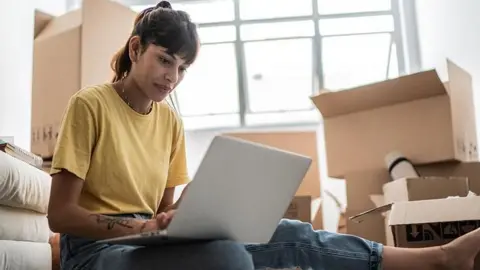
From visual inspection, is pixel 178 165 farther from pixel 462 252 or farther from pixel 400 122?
pixel 400 122

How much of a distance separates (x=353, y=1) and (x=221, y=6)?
697 mm

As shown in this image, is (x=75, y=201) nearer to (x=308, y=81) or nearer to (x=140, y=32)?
(x=140, y=32)

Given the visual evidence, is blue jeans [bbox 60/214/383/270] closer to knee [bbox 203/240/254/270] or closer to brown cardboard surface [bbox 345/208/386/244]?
knee [bbox 203/240/254/270]

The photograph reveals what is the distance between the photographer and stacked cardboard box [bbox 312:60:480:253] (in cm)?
182

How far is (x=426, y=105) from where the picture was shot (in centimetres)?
188

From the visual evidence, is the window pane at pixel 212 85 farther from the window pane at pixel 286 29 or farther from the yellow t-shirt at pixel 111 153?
the yellow t-shirt at pixel 111 153

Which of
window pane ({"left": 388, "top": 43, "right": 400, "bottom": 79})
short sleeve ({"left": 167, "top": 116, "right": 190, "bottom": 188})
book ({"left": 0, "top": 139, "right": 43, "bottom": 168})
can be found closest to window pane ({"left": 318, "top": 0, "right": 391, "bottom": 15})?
window pane ({"left": 388, "top": 43, "right": 400, "bottom": 79})

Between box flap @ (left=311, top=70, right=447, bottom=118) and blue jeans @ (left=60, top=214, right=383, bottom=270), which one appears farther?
box flap @ (left=311, top=70, right=447, bottom=118)

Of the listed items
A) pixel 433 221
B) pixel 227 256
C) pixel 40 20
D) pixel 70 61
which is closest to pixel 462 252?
pixel 433 221

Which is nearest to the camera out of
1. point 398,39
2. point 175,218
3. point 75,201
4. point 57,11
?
point 175,218

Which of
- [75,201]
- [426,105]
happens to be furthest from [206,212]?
[426,105]

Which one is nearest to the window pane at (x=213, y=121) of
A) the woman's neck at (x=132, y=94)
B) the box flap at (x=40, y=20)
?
the box flap at (x=40, y=20)

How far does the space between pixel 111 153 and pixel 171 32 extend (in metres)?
0.24

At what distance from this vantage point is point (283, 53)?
10.7 feet
